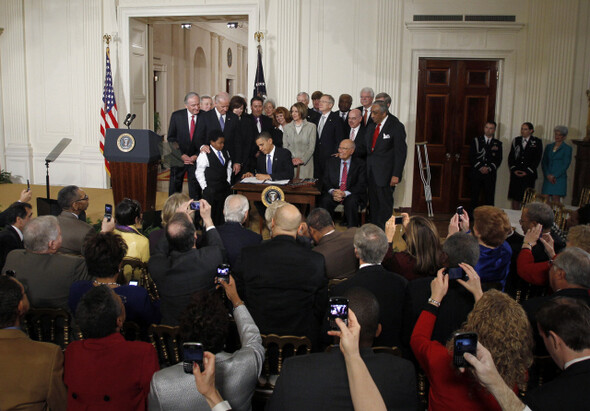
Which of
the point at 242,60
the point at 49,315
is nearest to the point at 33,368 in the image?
the point at 49,315

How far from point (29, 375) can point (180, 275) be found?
1.02 m

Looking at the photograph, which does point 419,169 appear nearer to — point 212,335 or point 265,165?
point 265,165

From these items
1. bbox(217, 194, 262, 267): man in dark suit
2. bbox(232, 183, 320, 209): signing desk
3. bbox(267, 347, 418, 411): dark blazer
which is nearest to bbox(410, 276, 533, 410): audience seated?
bbox(267, 347, 418, 411): dark blazer

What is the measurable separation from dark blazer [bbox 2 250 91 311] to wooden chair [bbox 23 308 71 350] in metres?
0.26

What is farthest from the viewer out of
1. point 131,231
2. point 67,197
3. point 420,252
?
point 67,197

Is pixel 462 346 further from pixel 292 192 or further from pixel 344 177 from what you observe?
pixel 344 177

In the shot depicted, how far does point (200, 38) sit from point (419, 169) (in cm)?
916

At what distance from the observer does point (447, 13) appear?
846 centimetres

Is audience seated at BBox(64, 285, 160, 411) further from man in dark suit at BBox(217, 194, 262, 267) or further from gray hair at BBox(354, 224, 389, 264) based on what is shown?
man in dark suit at BBox(217, 194, 262, 267)

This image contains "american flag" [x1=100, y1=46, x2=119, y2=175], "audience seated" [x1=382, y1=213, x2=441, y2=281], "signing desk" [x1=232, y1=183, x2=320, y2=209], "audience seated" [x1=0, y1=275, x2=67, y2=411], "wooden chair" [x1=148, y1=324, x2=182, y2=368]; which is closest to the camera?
"audience seated" [x1=0, y1=275, x2=67, y2=411]

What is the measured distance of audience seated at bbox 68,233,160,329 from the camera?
3.03 meters

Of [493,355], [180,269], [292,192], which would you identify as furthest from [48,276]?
[292,192]

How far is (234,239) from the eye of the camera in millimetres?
3988

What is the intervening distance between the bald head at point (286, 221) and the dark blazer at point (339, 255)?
47 centimetres
